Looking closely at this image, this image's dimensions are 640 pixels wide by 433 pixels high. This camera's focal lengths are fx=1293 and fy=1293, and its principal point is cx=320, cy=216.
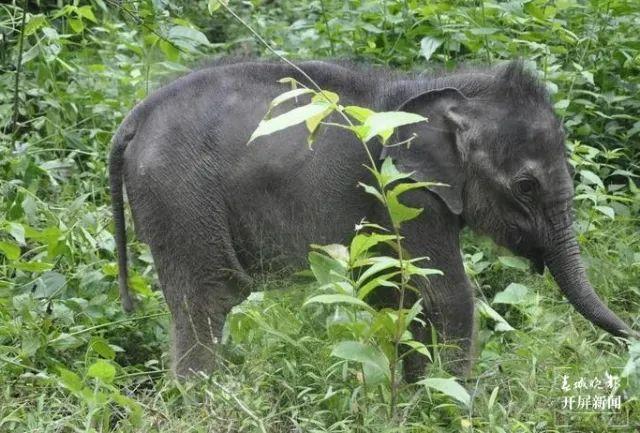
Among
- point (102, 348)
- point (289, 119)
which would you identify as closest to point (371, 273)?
point (289, 119)

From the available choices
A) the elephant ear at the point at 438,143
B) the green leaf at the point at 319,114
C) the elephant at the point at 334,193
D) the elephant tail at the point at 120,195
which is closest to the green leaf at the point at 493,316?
the elephant at the point at 334,193

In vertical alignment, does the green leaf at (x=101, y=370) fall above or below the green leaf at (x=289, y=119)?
below

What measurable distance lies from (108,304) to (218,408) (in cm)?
149

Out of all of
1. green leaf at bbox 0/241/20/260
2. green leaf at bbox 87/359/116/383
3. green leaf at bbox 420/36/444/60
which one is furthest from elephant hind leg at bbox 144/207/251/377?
green leaf at bbox 420/36/444/60

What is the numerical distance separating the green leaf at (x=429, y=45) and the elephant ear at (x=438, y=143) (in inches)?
57.0

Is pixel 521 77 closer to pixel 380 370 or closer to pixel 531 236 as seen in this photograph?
pixel 531 236

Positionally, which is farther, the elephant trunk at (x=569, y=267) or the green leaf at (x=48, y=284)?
the green leaf at (x=48, y=284)

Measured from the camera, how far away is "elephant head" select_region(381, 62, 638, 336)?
4.91 m

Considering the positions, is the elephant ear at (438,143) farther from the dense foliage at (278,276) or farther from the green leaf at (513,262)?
the green leaf at (513,262)

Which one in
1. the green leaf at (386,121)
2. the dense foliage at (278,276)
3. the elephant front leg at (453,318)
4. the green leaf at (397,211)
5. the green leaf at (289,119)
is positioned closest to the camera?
the green leaf at (289,119)

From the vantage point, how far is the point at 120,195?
5.21 meters

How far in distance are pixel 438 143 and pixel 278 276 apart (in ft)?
2.67

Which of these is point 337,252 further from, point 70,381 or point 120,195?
point 120,195

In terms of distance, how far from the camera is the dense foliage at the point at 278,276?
4242mm
